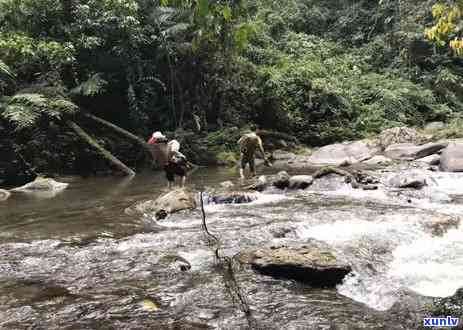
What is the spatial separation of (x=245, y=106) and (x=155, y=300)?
54.6ft

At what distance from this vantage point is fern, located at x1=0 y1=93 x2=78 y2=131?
45.6ft

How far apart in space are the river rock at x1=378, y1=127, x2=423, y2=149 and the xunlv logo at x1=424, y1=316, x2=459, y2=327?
14.9 meters

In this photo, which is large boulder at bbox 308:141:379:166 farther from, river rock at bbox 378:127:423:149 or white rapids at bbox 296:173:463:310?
white rapids at bbox 296:173:463:310

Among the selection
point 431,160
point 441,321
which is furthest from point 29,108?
point 441,321

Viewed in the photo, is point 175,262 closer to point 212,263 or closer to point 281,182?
point 212,263

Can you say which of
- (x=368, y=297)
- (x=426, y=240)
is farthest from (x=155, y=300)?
(x=426, y=240)

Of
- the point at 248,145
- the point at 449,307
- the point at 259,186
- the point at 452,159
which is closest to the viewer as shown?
the point at 449,307

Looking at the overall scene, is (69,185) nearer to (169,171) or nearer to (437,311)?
(169,171)

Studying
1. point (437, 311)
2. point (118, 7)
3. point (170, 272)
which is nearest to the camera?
point (437, 311)

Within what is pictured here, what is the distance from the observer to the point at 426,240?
625cm

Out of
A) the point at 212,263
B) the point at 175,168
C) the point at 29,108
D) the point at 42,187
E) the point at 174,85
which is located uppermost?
the point at 174,85

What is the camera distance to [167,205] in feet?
28.5

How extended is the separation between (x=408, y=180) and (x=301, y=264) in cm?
637

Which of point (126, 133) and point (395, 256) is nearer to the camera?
point (395, 256)
